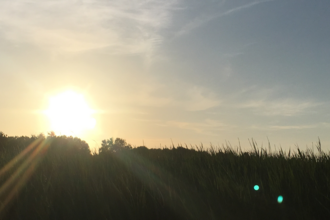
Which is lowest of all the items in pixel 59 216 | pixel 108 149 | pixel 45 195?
pixel 59 216

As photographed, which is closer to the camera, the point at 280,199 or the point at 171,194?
the point at 280,199

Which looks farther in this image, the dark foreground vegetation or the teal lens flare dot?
the teal lens flare dot

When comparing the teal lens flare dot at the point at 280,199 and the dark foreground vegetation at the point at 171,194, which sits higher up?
the dark foreground vegetation at the point at 171,194

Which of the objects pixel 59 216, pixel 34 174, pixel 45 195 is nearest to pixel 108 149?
pixel 34 174

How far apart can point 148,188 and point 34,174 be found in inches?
134

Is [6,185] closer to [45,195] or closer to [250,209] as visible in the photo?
[45,195]

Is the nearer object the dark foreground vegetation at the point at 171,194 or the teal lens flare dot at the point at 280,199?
the dark foreground vegetation at the point at 171,194

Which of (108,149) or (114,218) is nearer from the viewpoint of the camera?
(114,218)

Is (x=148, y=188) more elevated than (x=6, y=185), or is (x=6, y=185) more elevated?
(x=6, y=185)

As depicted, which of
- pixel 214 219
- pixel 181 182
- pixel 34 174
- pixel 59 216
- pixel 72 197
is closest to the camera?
pixel 214 219

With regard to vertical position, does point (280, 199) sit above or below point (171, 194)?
below

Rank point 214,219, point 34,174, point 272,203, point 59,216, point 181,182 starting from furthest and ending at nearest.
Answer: point 34,174
point 181,182
point 59,216
point 272,203
point 214,219

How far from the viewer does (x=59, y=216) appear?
4.71 m

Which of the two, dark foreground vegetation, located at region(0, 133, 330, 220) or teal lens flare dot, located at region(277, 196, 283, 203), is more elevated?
dark foreground vegetation, located at region(0, 133, 330, 220)
